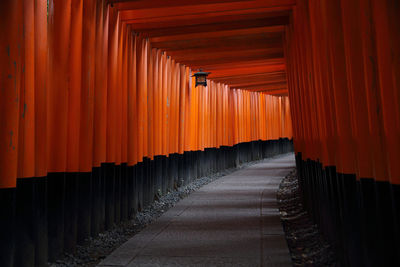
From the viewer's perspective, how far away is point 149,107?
808cm

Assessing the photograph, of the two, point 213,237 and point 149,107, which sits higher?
point 149,107

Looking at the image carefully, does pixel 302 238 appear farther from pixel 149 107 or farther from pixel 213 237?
pixel 149 107

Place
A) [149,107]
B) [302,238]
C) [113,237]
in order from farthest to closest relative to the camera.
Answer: [149,107], [113,237], [302,238]

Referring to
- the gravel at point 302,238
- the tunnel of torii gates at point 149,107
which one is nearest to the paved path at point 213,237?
the gravel at point 302,238

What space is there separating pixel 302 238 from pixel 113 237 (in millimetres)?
2762

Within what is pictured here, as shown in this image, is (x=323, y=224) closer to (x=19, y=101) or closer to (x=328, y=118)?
(x=328, y=118)

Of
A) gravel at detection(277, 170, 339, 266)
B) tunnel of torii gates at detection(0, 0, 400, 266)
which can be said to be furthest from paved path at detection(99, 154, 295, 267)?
tunnel of torii gates at detection(0, 0, 400, 266)

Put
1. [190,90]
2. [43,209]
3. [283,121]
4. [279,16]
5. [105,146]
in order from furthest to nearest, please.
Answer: [283,121], [190,90], [279,16], [105,146], [43,209]

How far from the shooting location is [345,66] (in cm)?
331

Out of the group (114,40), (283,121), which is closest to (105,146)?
(114,40)

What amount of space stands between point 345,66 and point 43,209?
3.38 m

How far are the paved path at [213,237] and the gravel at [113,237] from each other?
0.73ft

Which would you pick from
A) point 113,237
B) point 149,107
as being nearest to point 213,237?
point 113,237

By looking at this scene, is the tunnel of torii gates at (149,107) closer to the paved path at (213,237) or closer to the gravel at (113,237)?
the gravel at (113,237)
